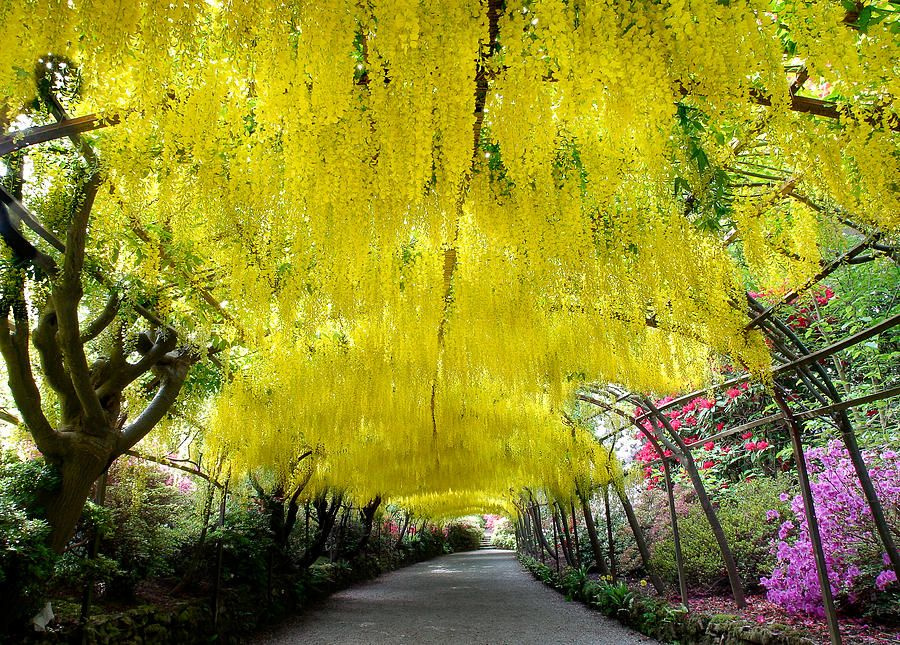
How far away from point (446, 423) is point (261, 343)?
3.76 metres

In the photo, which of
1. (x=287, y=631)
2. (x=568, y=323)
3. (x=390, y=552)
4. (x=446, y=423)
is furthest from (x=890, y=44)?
(x=390, y=552)

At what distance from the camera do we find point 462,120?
1.71 meters

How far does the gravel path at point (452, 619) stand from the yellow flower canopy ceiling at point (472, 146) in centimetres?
458

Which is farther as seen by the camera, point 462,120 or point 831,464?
point 831,464

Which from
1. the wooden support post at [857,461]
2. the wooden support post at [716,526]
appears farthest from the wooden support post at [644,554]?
the wooden support post at [857,461]

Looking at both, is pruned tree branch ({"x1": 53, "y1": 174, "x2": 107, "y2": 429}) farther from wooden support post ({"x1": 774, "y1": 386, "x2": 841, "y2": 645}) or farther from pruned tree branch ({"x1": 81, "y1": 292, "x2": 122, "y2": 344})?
wooden support post ({"x1": 774, "y1": 386, "x2": 841, "y2": 645})

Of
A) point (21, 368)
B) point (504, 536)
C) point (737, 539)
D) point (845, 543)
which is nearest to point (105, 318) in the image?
point (21, 368)

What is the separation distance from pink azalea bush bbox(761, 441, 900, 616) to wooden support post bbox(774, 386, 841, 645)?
538mm

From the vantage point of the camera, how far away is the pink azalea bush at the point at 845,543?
16.0 ft

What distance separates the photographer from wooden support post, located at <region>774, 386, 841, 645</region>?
398 cm

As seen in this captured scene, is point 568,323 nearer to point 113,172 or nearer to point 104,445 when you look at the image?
point 113,172

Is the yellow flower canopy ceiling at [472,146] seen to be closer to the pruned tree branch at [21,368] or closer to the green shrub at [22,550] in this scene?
the pruned tree branch at [21,368]

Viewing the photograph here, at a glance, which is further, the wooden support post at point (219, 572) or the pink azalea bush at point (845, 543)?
the wooden support post at point (219, 572)

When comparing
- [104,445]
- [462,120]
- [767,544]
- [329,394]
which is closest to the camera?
[462,120]
